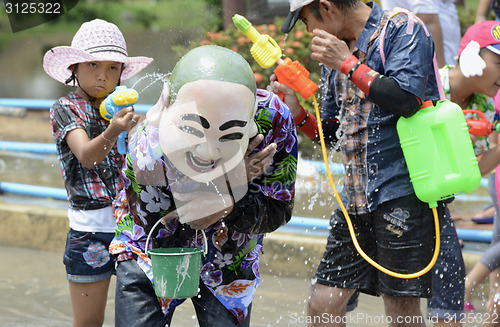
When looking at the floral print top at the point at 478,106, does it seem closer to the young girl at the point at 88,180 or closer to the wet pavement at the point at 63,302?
the wet pavement at the point at 63,302

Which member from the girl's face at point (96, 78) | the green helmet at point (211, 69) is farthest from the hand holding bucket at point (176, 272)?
the girl's face at point (96, 78)

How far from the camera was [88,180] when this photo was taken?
343cm

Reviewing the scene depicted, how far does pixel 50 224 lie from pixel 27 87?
13.8m

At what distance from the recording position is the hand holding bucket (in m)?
2.23

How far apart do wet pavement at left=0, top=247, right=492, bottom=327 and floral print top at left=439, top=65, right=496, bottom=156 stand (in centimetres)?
110

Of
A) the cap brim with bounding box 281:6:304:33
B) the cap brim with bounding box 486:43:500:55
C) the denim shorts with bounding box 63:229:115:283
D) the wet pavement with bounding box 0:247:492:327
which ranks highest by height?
the cap brim with bounding box 281:6:304:33

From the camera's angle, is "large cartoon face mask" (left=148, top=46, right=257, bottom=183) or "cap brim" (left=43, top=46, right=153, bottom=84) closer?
"large cartoon face mask" (left=148, top=46, right=257, bottom=183)

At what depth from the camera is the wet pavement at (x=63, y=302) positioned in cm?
442

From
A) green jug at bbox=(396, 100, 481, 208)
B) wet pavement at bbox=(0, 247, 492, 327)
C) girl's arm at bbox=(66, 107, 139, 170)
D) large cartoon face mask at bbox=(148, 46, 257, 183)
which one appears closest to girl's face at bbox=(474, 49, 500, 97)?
green jug at bbox=(396, 100, 481, 208)

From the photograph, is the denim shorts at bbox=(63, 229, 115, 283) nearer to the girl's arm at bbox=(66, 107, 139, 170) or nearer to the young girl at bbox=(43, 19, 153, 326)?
the young girl at bbox=(43, 19, 153, 326)

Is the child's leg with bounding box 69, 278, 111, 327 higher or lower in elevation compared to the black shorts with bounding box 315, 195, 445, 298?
lower

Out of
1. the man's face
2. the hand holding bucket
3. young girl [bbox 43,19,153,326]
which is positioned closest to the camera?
the man's face

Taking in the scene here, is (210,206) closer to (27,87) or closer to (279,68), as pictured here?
(279,68)

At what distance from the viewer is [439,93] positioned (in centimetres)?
315
